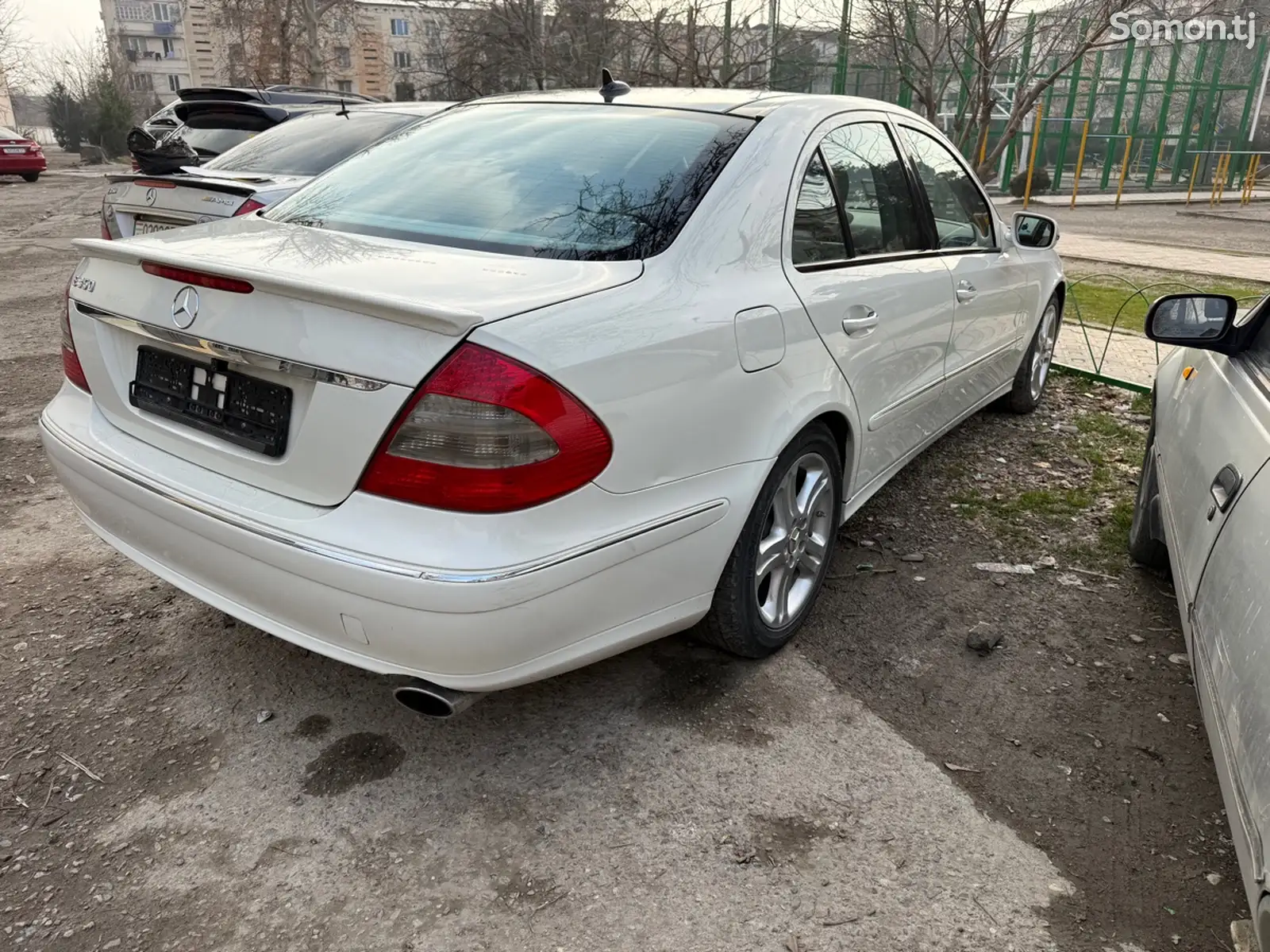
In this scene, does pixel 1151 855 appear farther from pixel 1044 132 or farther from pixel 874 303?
pixel 1044 132

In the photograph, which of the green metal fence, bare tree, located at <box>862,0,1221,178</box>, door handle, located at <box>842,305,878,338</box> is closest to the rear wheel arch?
door handle, located at <box>842,305,878,338</box>

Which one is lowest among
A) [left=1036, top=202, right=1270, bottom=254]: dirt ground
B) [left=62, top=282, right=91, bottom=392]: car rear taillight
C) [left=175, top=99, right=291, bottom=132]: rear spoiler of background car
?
[left=1036, top=202, right=1270, bottom=254]: dirt ground

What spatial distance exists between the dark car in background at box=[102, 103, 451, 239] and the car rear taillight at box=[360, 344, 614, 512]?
10.8 feet

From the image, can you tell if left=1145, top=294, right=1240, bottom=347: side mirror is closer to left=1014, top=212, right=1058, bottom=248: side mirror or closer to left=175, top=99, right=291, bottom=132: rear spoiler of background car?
left=1014, top=212, right=1058, bottom=248: side mirror

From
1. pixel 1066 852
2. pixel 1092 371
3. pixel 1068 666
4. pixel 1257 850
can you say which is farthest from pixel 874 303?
pixel 1092 371

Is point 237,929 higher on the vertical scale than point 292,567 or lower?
lower

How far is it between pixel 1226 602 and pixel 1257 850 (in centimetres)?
55

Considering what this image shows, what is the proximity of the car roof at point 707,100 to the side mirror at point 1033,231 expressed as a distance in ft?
4.70

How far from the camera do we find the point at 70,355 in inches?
103

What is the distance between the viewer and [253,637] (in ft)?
9.74

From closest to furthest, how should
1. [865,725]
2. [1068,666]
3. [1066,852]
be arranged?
[1066,852] → [865,725] → [1068,666]

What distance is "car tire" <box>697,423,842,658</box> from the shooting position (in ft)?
8.46

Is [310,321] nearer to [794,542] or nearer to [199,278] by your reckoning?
[199,278]

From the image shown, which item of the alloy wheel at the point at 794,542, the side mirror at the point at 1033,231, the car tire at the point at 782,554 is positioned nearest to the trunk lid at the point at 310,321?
the car tire at the point at 782,554
